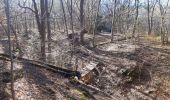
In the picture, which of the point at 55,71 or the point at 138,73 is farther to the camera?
the point at 138,73

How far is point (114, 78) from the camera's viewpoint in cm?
1716

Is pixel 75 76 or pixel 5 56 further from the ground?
pixel 5 56

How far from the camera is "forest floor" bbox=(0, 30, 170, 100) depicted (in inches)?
450

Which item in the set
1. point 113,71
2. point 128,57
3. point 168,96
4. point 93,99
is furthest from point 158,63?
point 93,99

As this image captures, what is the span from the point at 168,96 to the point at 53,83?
6436 mm

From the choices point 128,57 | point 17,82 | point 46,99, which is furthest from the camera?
point 128,57

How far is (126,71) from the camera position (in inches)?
706

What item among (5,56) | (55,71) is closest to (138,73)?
(55,71)

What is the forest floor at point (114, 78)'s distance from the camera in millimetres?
11431

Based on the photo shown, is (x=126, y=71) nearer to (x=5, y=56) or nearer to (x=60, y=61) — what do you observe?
(x=60, y=61)

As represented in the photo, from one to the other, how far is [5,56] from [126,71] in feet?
24.2

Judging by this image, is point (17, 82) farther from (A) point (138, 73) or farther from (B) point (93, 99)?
(A) point (138, 73)

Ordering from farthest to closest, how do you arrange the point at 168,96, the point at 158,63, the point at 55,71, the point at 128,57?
the point at 128,57 < the point at 158,63 < the point at 168,96 < the point at 55,71

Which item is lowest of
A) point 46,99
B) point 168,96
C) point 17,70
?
point 168,96
